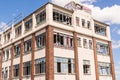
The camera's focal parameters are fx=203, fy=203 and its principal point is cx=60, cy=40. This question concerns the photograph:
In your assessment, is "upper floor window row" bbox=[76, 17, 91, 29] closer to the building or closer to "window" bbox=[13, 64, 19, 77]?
the building

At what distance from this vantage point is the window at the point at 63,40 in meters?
34.0

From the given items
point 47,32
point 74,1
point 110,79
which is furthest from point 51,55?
point 110,79

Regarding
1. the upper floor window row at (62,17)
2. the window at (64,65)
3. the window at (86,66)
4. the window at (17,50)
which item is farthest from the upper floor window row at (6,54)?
the window at (86,66)

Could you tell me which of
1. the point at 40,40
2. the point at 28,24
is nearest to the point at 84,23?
the point at 40,40

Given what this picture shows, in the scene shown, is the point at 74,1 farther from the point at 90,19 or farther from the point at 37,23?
the point at 37,23

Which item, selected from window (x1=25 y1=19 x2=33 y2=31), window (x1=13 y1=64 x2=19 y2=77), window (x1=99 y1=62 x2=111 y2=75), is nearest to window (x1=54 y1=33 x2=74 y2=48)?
window (x1=25 y1=19 x2=33 y2=31)

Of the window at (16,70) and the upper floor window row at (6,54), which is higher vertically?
the upper floor window row at (6,54)

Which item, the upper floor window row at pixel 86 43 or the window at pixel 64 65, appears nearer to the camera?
the window at pixel 64 65

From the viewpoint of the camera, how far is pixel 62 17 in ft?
119

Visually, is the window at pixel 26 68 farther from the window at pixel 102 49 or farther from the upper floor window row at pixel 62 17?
the window at pixel 102 49

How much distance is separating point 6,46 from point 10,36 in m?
2.97

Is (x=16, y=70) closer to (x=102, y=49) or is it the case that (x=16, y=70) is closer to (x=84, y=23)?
(x=84, y=23)

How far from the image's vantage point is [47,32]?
3306 cm

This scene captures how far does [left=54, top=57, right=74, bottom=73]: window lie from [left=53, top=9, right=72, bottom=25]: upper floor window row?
271 inches
